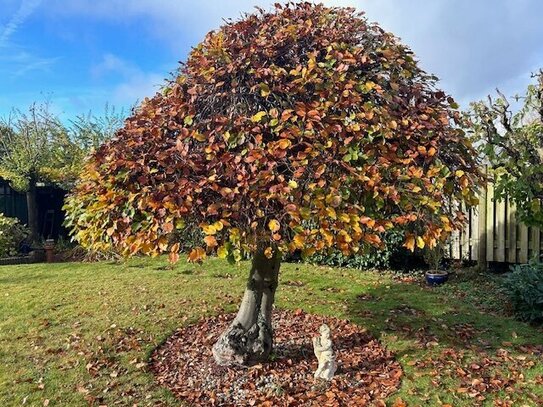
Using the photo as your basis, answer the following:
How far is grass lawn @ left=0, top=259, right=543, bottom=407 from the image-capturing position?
3.68m

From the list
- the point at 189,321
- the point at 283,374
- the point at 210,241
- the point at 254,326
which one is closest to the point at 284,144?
the point at 210,241

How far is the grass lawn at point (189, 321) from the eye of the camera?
368 cm

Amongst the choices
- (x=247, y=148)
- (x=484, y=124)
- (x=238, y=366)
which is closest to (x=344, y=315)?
(x=238, y=366)

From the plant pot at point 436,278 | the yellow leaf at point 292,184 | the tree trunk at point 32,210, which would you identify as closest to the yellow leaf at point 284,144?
the yellow leaf at point 292,184

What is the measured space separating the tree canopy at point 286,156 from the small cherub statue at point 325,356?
1.34 metres

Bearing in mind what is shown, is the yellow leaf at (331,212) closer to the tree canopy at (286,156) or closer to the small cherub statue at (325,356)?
the tree canopy at (286,156)

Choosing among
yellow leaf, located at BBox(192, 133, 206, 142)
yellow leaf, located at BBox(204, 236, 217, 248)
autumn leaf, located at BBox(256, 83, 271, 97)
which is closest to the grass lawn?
yellow leaf, located at BBox(204, 236, 217, 248)

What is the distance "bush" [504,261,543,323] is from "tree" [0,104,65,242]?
11255mm

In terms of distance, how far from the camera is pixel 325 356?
3750 millimetres

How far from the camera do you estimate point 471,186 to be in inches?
113

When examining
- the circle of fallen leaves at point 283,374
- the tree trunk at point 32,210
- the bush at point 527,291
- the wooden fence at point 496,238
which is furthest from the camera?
the tree trunk at point 32,210

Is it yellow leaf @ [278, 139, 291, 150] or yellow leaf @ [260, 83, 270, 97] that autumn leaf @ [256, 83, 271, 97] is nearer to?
yellow leaf @ [260, 83, 270, 97]

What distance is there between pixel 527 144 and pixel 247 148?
187 inches

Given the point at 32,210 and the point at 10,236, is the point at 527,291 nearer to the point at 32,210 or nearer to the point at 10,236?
the point at 10,236
